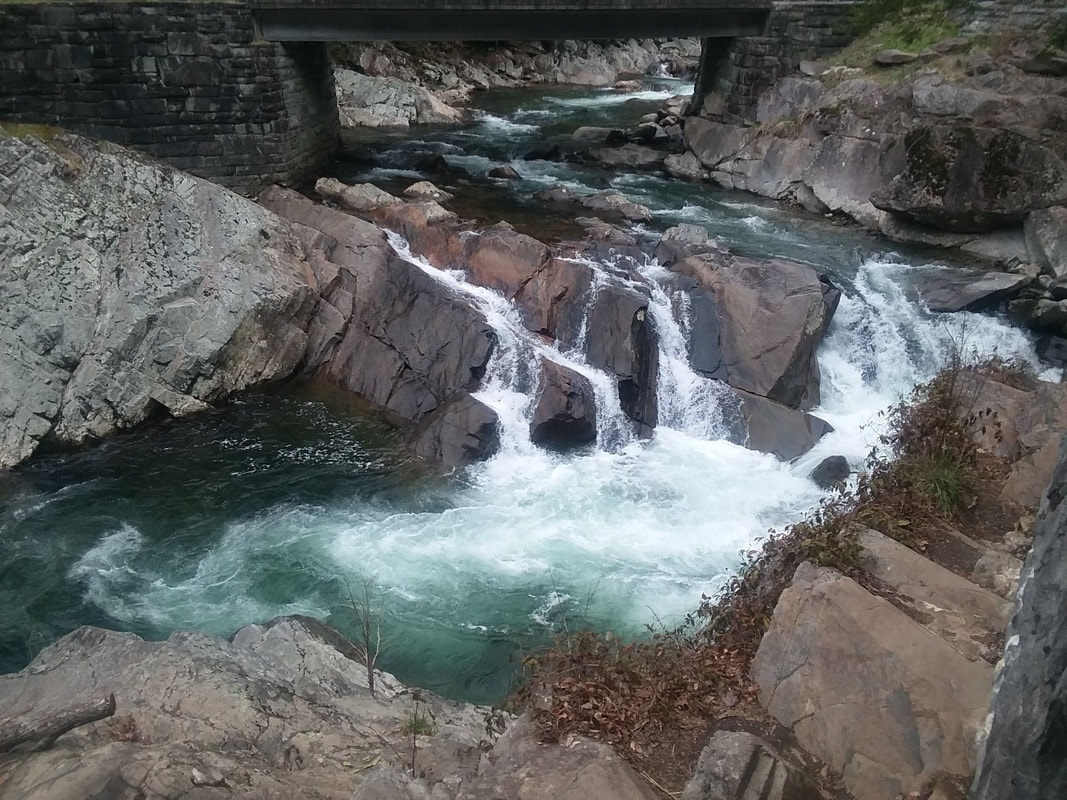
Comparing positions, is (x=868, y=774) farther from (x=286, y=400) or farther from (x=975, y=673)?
(x=286, y=400)

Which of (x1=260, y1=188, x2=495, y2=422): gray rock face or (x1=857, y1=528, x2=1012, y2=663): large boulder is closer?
(x1=857, y1=528, x2=1012, y2=663): large boulder

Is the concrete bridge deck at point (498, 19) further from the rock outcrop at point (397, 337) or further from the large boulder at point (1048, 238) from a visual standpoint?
the large boulder at point (1048, 238)

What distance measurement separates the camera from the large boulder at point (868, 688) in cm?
426

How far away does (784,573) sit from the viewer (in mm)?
6004

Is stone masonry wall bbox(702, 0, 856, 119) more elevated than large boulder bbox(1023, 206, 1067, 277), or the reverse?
stone masonry wall bbox(702, 0, 856, 119)

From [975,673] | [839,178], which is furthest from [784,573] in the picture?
[839,178]

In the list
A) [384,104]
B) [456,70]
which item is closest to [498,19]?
[384,104]

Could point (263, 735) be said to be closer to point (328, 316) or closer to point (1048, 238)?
point (328, 316)

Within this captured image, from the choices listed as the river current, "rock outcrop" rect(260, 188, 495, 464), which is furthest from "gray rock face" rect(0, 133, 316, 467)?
the river current

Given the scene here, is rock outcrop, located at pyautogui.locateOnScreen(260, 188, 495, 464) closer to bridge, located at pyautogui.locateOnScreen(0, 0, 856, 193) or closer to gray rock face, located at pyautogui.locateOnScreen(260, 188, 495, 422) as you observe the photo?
gray rock face, located at pyautogui.locateOnScreen(260, 188, 495, 422)

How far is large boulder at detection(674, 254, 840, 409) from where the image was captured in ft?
39.2

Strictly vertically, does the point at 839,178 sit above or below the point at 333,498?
above

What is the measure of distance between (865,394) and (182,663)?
10584 mm

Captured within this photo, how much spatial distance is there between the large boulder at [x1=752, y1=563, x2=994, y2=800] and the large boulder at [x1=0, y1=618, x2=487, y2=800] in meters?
2.10
